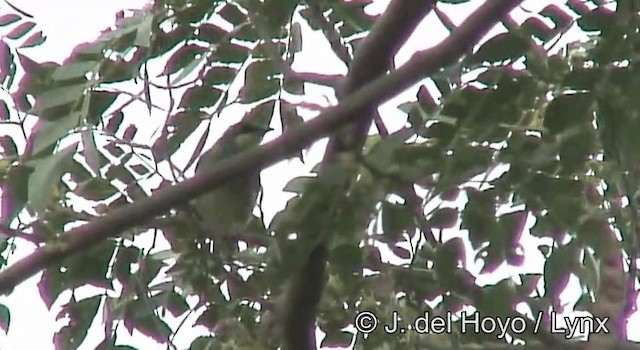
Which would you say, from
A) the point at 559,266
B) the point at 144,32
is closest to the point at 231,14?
the point at 144,32

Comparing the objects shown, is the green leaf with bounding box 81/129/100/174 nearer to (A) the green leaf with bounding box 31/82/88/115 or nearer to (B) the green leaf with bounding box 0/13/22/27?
(A) the green leaf with bounding box 31/82/88/115

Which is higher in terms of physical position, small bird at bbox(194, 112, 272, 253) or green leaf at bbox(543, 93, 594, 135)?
small bird at bbox(194, 112, 272, 253)

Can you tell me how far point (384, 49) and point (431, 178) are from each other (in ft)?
0.43

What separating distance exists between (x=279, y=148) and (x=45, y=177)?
6.4 inches

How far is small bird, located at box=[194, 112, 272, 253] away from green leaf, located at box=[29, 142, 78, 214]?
13 cm

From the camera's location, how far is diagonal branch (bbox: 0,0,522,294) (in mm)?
708

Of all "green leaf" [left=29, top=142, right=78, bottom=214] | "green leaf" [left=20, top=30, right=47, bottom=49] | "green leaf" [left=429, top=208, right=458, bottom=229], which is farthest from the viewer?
"green leaf" [left=20, top=30, right=47, bottom=49]

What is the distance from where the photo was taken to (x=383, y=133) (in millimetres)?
834


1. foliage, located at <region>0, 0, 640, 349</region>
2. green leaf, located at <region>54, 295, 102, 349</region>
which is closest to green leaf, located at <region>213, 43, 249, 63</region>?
foliage, located at <region>0, 0, 640, 349</region>

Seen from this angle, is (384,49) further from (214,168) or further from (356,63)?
(214,168)

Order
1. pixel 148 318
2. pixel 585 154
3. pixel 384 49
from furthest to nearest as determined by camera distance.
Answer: pixel 148 318, pixel 384 49, pixel 585 154

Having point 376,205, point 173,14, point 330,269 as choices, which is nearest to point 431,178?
point 376,205

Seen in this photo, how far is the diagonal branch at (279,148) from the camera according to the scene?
708 mm

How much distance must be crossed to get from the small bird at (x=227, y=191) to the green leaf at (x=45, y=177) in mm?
127
